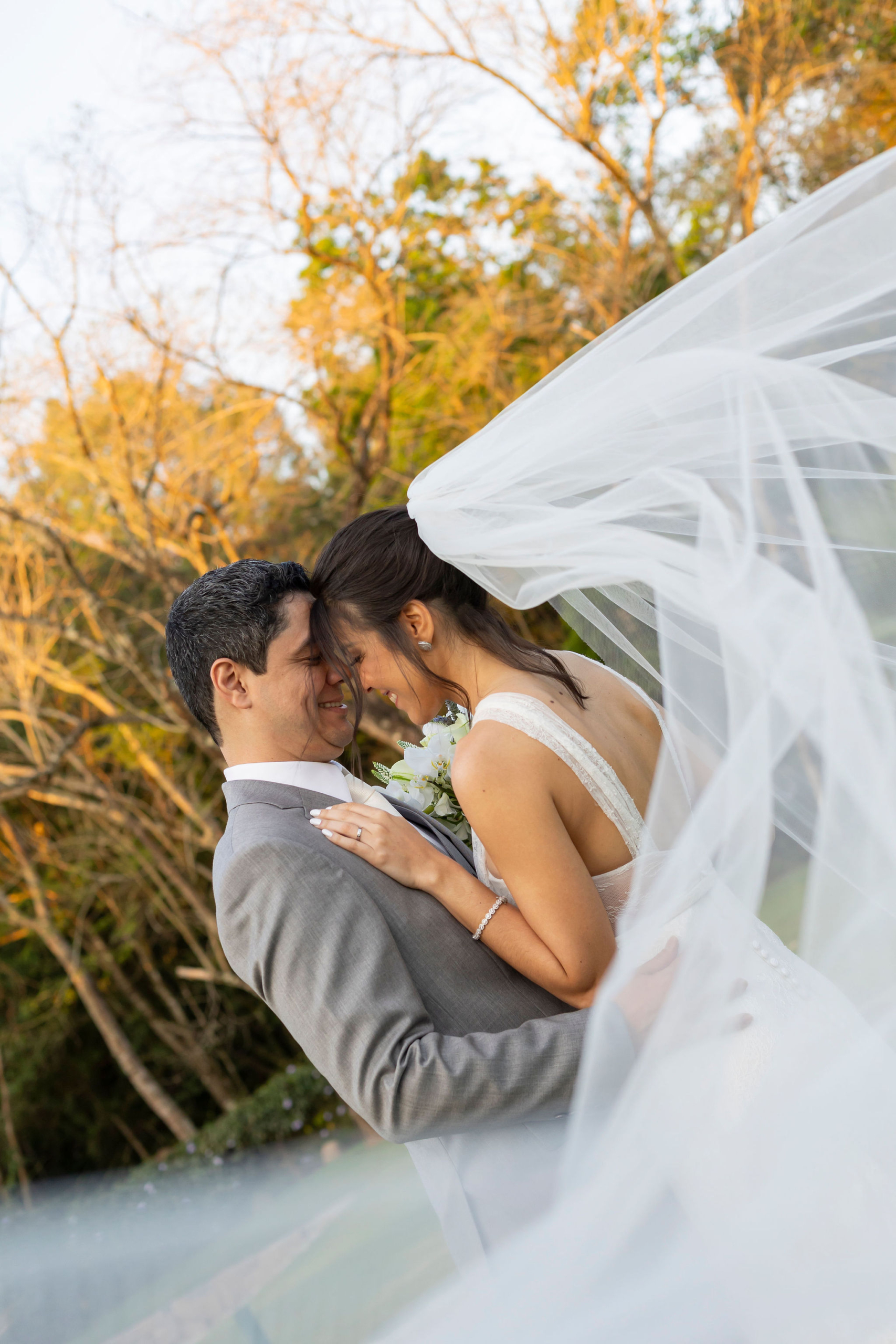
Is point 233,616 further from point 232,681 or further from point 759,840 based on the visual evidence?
point 759,840

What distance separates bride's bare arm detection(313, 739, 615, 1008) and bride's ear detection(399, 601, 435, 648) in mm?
329

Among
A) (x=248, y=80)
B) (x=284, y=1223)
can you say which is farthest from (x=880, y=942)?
(x=284, y=1223)

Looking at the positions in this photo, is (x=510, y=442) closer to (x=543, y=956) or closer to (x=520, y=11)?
(x=543, y=956)

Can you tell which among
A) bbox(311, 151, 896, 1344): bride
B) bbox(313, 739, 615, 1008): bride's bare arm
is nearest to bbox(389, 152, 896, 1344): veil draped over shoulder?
bbox(311, 151, 896, 1344): bride

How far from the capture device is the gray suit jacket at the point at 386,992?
1.70 meters

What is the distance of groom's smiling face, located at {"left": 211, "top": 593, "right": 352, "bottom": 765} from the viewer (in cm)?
215

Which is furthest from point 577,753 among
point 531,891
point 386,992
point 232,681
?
point 232,681

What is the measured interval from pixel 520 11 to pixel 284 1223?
714 cm

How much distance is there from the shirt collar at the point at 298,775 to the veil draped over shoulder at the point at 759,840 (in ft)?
2.42

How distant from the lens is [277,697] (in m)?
2.16

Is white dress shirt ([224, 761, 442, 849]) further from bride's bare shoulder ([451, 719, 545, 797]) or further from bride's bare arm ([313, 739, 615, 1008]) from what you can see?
bride's bare shoulder ([451, 719, 545, 797])

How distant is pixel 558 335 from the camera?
23.5ft

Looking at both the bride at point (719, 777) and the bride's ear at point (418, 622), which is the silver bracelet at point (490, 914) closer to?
the bride at point (719, 777)

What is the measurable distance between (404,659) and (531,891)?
529mm
